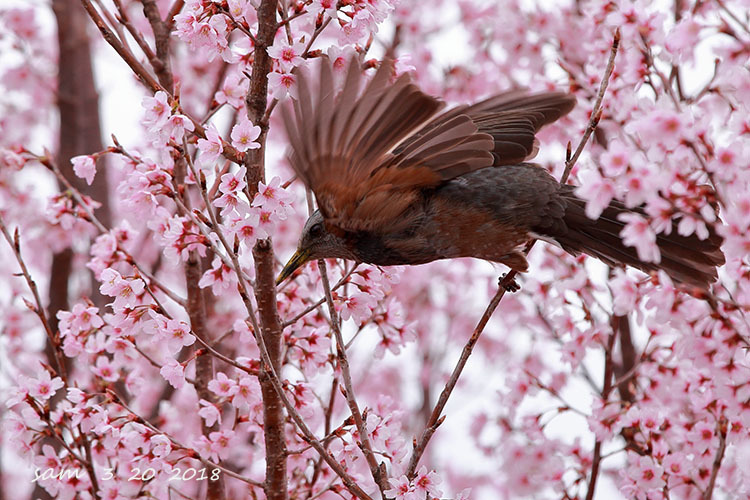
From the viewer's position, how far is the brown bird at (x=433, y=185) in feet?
8.36

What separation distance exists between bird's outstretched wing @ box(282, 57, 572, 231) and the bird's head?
0.08 metres

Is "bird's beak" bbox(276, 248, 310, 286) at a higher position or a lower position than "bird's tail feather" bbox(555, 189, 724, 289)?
lower

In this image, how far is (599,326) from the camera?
3.41 metres

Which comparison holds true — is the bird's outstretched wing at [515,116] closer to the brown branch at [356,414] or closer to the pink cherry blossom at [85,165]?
the brown branch at [356,414]

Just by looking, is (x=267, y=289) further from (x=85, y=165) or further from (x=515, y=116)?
(x=515, y=116)

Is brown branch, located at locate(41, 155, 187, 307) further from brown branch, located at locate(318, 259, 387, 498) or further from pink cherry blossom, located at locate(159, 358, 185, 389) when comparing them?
brown branch, located at locate(318, 259, 387, 498)

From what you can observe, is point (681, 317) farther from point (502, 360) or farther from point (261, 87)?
point (502, 360)

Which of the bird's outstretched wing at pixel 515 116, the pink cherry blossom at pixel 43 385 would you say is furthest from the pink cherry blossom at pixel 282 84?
the pink cherry blossom at pixel 43 385

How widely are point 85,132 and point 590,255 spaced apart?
119 inches

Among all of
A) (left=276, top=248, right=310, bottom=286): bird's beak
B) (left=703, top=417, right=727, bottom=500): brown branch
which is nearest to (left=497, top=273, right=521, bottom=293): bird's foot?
(left=276, top=248, right=310, bottom=286): bird's beak

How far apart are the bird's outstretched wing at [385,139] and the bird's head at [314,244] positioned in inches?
3.0

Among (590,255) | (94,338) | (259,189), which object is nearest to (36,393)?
(94,338)

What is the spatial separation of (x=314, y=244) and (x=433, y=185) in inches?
21.4

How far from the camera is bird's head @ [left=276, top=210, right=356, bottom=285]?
113 inches
